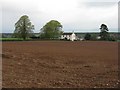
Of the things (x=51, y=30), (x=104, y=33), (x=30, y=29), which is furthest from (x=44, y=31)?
(x=104, y=33)

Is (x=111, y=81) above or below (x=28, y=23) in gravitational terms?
below

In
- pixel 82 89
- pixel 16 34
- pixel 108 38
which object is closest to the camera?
pixel 82 89

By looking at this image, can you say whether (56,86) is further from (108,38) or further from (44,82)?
(108,38)

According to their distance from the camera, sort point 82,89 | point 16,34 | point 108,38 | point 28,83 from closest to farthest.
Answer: point 82,89, point 28,83, point 16,34, point 108,38

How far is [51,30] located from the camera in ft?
358

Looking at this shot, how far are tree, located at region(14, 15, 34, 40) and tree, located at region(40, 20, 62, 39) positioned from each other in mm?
8882

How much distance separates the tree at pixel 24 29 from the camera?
96562 mm

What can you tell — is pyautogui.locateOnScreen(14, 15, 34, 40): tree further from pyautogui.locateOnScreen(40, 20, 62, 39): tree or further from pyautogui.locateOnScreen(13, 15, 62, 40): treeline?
pyautogui.locateOnScreen(40, 20, 62, 39): tree

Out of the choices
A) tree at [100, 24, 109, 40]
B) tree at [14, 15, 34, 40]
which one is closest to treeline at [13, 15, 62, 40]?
tree at [14, 15, 34, 40]

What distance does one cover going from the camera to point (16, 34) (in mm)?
97812

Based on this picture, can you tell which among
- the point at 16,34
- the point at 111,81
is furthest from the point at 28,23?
the point at 111,81

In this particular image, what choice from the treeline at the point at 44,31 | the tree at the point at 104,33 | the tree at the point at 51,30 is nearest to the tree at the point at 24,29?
the treeline at the point at 44,31

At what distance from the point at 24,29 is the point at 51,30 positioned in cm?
1492

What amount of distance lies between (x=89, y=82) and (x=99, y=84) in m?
0.47
